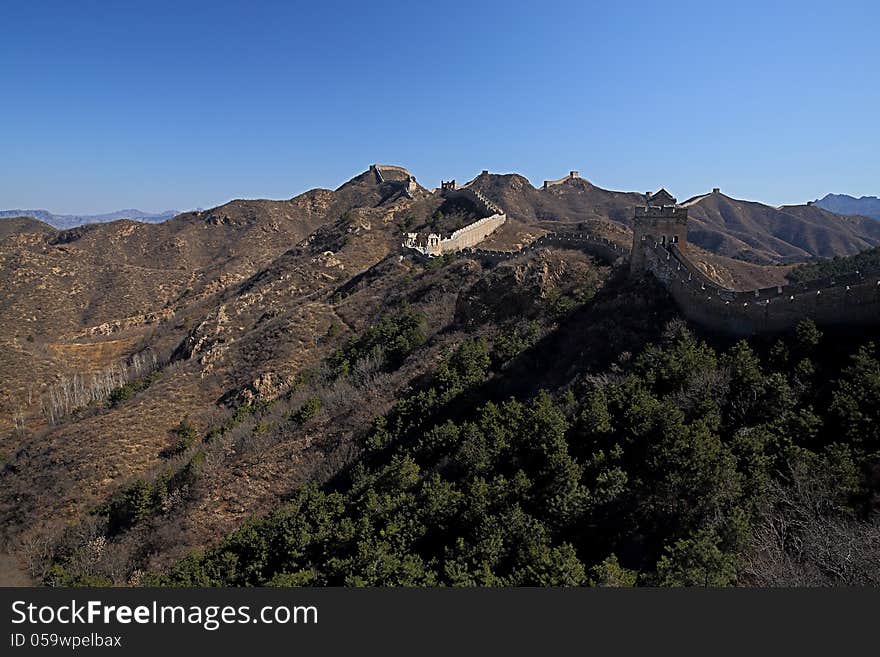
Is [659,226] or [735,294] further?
[659,226]

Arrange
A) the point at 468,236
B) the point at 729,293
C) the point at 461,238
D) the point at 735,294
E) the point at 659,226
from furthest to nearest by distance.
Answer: the point at 468,236 < the point at 461,238 < the point at 659,226 < the point at 729,293 < the point at 735,294

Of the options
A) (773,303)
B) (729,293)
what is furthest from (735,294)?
(773,303)

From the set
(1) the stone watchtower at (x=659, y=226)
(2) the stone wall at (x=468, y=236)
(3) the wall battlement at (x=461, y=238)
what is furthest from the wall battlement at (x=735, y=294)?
(2) the stone wall at (x=468, y=236)

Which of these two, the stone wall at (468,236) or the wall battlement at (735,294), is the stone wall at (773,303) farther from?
the stone wall at (468,236)

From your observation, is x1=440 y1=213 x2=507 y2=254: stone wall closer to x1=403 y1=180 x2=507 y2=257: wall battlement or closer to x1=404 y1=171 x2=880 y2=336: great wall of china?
x1=403 y1=180 x2=507 y2=257: wall battlement

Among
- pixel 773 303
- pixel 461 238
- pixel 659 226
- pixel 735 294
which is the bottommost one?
pixel 773 303

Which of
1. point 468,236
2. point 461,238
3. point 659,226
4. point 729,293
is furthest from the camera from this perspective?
point 468,236

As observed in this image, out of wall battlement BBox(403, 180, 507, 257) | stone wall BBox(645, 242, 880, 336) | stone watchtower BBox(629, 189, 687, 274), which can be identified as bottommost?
stone wall BBox(645, 242, 880, 336)

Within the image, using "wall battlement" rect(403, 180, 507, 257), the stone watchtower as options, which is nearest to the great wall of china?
the stone watchtower

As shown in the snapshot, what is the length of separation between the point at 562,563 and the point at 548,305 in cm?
2002

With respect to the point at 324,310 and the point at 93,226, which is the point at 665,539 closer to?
the point at 324,310

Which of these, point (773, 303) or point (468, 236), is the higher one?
point (468, 236)

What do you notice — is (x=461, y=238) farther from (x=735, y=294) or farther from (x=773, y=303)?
(x=773, y=303)

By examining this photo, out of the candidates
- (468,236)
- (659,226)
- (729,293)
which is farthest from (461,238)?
(729,293)
